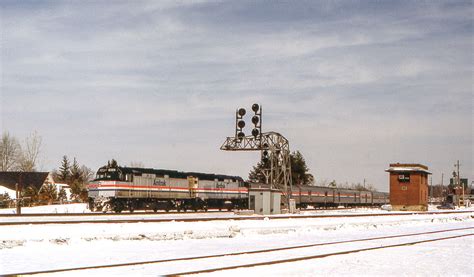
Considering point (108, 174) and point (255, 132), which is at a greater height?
point (255, 132)

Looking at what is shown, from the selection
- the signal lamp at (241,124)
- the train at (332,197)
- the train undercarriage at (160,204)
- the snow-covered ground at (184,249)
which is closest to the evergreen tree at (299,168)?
the train at (332,197)

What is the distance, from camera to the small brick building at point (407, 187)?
71188mm

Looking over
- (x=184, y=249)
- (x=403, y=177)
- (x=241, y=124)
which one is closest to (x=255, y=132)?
(x=241, y=124)

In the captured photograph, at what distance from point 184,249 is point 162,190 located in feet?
90.3

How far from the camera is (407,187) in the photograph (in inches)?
2813

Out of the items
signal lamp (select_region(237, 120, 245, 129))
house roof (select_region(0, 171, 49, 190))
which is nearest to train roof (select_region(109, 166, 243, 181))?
signal lamp (select_region(237, 120, 245, 129))

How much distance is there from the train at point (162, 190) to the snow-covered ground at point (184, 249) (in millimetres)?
15584

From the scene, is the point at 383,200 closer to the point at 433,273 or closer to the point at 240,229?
the point at 240,229

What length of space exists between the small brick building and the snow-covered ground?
138ft

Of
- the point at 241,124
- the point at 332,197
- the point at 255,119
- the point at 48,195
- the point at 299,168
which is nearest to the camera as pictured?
the point at 255,119

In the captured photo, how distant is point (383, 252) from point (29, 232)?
13.4m

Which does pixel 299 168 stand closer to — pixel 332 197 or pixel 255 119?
pixel 332 197

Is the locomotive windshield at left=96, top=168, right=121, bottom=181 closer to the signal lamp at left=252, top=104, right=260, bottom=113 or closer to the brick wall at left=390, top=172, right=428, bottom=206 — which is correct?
the signal lamp at left=252, top=104, right=260, bottom=113

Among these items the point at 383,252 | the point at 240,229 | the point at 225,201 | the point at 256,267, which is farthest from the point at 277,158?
the point at 256,267
